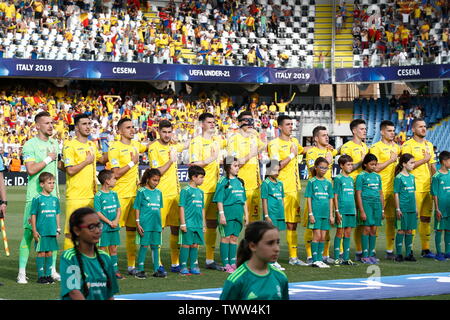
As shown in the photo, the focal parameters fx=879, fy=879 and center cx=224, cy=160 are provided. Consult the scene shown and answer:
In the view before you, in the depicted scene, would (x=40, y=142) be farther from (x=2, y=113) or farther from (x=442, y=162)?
(x=2, y=113)

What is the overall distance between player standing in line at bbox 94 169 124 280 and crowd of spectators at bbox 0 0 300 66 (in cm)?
2420

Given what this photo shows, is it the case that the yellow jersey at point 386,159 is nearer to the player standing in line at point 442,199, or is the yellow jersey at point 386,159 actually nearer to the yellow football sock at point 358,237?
the player standing in line at point 442,199

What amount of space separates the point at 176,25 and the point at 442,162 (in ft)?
89.8

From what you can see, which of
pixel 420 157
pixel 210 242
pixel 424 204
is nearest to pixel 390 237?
pixel 424 204

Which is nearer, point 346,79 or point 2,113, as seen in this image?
point 2,113

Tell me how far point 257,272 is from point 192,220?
6.69 m

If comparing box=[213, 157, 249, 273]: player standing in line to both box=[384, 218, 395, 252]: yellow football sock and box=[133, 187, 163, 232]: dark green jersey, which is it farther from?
box=[384, 218, 395, 252]: yellow football sock

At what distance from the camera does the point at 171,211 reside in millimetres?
12570

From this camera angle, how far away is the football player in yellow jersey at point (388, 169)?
13.8 m

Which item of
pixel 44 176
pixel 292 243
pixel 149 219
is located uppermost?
pixel 44 176

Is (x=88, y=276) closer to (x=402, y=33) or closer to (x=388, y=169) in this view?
(x=388, y=169)

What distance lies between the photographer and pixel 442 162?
552 inches

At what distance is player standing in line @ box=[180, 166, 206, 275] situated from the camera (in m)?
12.1
